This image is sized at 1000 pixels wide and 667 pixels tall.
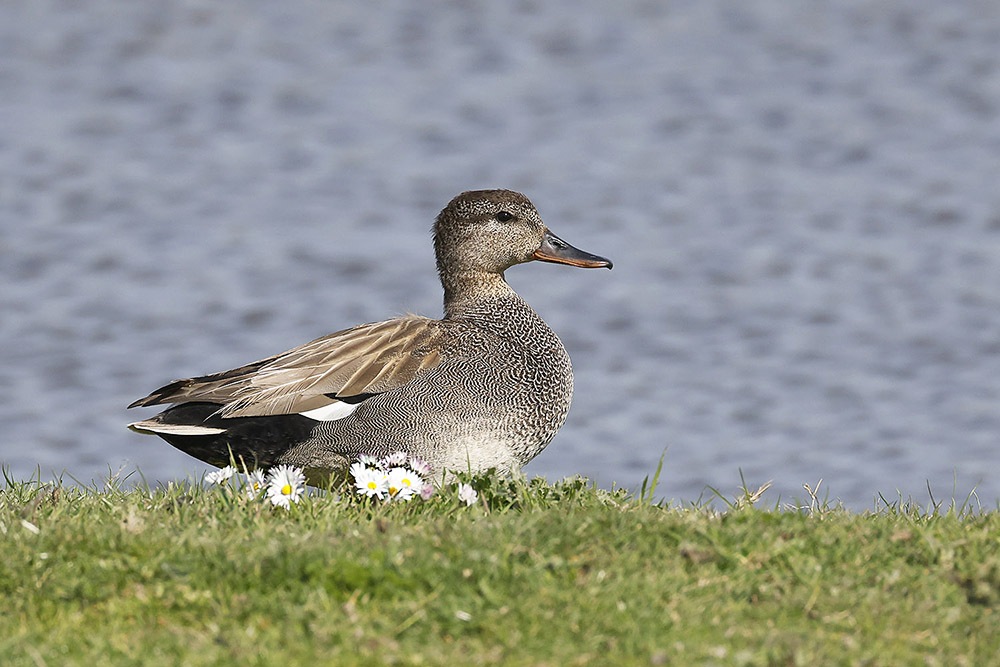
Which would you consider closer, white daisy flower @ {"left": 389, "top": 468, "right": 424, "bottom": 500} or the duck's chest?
white daisy flower @ {"left": 389, "top": 468, "right": 424, "bottom": 500}

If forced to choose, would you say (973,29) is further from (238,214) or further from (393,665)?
(393,665)

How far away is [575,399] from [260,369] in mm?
6502

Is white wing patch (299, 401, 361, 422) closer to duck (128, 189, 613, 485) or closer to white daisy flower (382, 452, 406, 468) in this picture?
duck (128, 189, 613, 485)

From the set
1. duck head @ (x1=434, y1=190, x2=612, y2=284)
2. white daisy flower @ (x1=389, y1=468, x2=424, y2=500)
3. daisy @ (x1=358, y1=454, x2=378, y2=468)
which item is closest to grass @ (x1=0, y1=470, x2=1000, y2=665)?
white daisy flower @ (x1=389, y1=468, x2=424, y2=500)

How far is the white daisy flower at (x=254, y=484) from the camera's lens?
5145 mm

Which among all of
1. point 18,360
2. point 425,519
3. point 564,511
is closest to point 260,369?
point 425,519

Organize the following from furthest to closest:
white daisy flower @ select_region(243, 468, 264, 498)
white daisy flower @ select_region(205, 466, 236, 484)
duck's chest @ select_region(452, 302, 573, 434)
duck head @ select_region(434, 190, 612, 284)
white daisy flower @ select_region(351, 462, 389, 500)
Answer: duck head @ select_region(434, 190, 612, 284) < duck's chest @ select_region(452, 302, 573, 434) < white daisy flower @ select_region(205, 466, 236, 484) < white daisy flower @ select_region(351, 462, 389, 500) < white daisy flower @ select_region(243, 468, 264, 498)

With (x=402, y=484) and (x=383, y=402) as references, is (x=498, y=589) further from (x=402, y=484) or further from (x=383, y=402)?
(x=383, y=402)

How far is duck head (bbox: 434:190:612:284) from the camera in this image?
6824 mm

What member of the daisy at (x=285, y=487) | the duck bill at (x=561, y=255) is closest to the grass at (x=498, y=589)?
the daisy at (x=285, y=487)

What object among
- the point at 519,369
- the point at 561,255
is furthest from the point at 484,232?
the point at 519,369

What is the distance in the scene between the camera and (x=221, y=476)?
5410 mm

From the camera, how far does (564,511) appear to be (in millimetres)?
4781

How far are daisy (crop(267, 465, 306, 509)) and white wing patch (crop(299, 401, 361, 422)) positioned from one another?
0.37m
